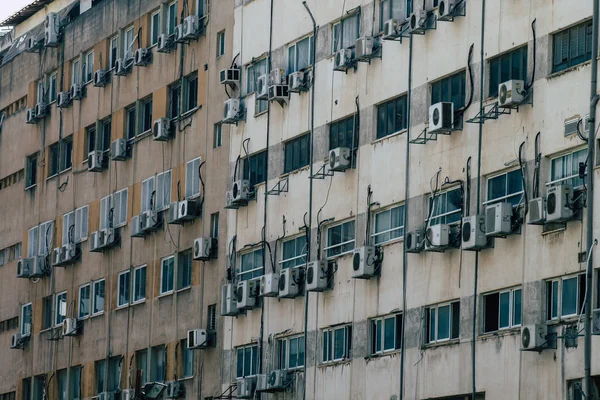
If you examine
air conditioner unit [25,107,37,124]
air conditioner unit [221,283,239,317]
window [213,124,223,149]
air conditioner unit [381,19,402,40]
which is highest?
air conditioner unit [25,107,37,124]

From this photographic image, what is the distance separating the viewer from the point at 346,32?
150 ft

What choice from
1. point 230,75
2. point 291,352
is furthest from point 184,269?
point 291,352

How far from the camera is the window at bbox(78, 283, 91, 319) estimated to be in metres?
59.2

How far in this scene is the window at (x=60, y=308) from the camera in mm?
60812

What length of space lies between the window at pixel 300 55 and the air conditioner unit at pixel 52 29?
17.5m

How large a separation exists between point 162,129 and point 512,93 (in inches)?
748

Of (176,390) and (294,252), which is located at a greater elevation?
(294,252)

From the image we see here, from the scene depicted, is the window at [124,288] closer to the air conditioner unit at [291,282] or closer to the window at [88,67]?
the window at [88,67]

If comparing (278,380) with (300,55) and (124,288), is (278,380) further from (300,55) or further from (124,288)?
(124,288)

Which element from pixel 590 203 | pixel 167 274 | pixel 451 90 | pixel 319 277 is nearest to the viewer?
pixel 590 203

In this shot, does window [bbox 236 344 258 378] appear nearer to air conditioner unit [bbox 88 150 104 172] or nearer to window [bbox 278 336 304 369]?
window [bbox 278 336 304 369]

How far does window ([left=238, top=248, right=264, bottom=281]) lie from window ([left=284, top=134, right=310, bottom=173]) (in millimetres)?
2654

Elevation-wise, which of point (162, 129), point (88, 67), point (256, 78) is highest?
point (88, 67)

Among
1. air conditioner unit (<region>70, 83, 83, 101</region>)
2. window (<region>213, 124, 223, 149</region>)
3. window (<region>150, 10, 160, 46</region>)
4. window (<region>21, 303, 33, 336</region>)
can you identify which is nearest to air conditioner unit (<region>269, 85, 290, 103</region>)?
window (<region>213, 124, 223, 149</region>)
